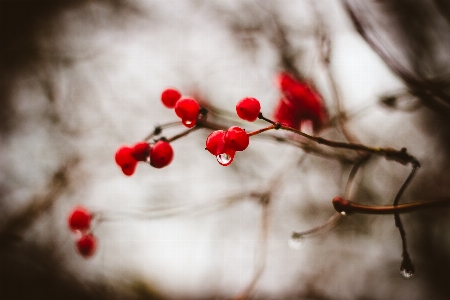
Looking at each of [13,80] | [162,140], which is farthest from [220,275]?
[13,80]

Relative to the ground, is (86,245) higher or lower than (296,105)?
lower

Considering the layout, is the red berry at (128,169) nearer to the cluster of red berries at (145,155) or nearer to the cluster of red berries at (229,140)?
the cluster of red berries at (145,155)

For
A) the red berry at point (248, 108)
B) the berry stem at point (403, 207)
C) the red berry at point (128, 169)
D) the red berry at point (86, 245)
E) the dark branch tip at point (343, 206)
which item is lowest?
the berry stem at point (403, 207)

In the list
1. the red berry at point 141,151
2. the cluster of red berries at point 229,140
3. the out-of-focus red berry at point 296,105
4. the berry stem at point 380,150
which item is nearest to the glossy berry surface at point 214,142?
the cluster of red berries at point 229,140

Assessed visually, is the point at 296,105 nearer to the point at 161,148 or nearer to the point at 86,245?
the point at 161,148

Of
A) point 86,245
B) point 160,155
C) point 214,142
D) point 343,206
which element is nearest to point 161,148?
point 160,155

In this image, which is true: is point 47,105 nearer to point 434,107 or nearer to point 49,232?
point 49,232

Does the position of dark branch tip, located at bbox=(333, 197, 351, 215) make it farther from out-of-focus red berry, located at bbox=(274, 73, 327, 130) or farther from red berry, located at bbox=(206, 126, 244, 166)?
out-of-focus red berry, located at bbox=(274, 73, 327, 130)
